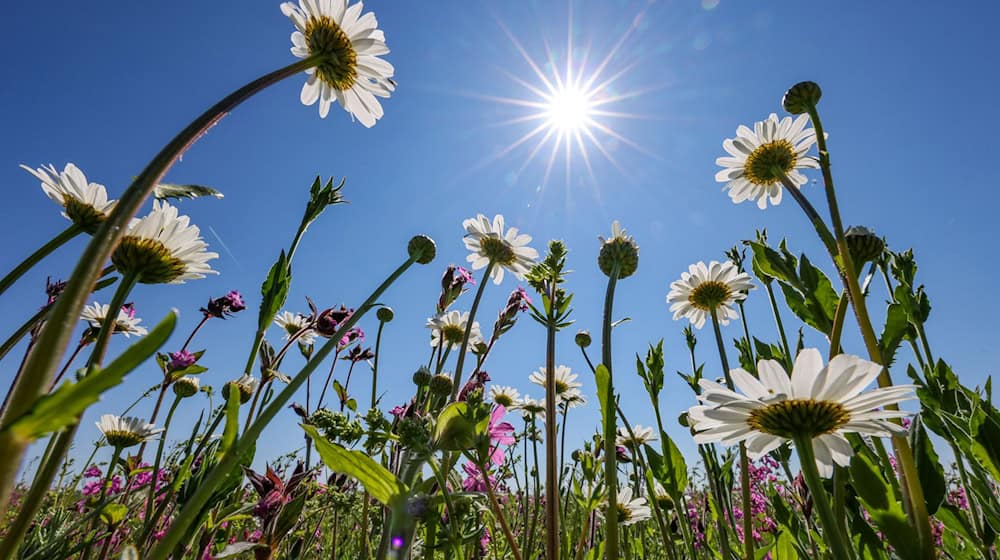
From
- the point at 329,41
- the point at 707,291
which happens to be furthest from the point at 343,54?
the point at 707,291

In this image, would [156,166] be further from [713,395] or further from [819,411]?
[819,411]

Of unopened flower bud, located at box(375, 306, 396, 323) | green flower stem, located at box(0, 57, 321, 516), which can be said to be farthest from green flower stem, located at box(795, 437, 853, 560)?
unopened flower bud, located at box(375, 306, 396, 323)

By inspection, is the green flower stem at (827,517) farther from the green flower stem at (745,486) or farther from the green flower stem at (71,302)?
the green flower stem at (71,302)

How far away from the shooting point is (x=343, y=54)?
1.17 m

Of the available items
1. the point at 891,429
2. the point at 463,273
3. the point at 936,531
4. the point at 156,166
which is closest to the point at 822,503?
the point at 891,429

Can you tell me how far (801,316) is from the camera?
41.8 inches

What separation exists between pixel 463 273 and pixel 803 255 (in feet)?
3.75

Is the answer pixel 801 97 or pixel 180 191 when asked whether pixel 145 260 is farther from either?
pixel 801 97

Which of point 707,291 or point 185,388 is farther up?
point 707,291

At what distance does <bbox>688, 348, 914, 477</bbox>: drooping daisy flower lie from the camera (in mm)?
792

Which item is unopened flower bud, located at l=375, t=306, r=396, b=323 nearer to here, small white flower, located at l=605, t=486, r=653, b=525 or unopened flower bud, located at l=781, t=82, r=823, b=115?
small white flower, located at l=605, t=486, r=653, b=525

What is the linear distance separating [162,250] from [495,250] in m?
1.20

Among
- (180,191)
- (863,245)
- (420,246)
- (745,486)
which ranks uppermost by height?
(420,246)

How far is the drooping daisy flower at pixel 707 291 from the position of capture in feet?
6.42
